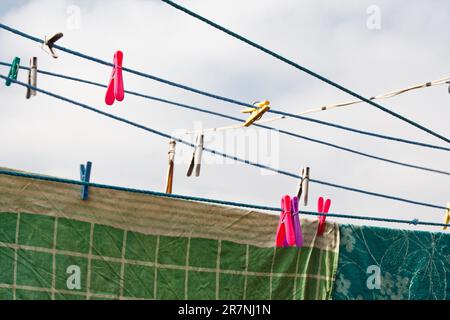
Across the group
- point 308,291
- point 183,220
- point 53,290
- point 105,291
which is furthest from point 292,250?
point 53,290

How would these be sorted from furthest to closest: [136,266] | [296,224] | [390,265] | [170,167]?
[390,265] → [170,167] → [296,224] → [136,266]

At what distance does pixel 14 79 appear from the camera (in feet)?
11.4

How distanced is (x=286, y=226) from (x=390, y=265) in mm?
842

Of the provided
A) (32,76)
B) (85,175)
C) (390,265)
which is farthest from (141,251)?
(390,265)

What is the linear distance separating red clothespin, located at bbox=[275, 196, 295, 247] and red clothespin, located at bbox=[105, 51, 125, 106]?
102 centimetres

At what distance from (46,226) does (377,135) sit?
6.84 ft

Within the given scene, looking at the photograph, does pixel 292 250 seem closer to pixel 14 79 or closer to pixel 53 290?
pixel 53 290

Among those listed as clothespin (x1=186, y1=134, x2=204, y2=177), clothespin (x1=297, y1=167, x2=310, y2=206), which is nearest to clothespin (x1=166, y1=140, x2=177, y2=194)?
clothespin (x1=186, y1=134, x2=204, y2=177)

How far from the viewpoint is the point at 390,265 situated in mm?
4129

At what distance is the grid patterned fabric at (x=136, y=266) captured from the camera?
317 centimetres

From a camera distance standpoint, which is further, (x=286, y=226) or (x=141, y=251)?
(x=286, y=226)

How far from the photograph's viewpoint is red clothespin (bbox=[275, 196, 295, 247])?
144 inches

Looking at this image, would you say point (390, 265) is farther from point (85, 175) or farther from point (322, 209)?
point (85, 175)

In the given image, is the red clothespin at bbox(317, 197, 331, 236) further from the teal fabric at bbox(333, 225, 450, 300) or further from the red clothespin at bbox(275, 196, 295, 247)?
the red clothespin at bbox(275, 196, 295, 247)
